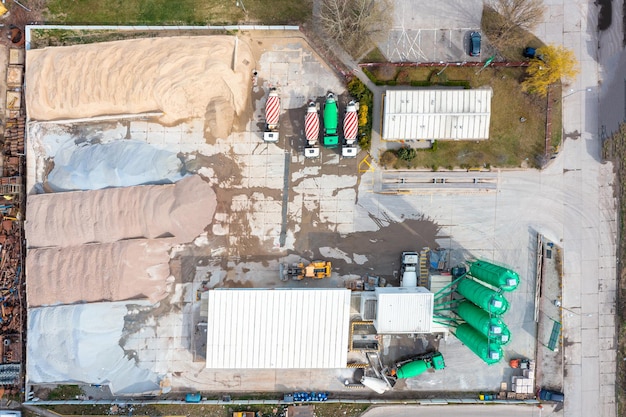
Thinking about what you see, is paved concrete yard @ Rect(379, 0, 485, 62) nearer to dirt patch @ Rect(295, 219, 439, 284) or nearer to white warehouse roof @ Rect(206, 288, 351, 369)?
dirt patch @ Rect(295, 219, 439, 284)

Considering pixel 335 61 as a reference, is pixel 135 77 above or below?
Result: below

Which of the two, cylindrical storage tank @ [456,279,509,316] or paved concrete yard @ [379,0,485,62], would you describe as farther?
paved concrete yard @ [379,0,485,62]

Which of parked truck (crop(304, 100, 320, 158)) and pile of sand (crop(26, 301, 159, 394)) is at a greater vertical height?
parked truck (crop(304, 100, 320, 158))

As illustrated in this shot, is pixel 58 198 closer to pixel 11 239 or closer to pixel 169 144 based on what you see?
pixel 11 239

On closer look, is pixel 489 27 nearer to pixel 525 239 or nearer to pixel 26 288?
pixel 525 239

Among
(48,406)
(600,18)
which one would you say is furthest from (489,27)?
(48,406)

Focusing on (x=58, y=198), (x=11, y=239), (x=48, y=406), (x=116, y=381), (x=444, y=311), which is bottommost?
(x=48, y=406)

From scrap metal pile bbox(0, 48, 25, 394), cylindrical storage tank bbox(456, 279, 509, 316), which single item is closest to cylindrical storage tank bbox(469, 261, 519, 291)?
cylindrical storage tank bbox(456, 279, 509, 316)
